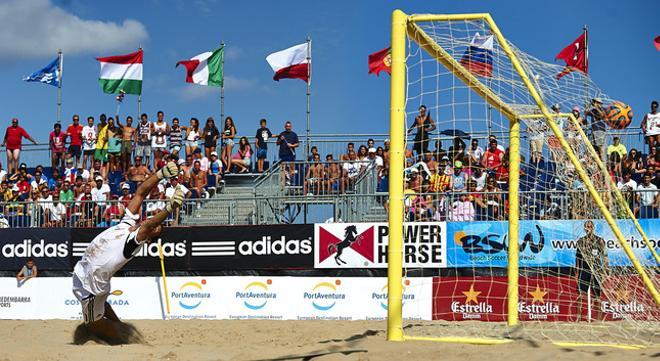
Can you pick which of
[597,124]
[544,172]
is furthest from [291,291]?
[597,124]

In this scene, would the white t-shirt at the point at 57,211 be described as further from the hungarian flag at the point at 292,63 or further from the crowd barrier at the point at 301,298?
the hungarian flag at the point at 292,63

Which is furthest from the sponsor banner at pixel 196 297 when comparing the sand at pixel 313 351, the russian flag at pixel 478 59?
the russian flag at pixel 478 59

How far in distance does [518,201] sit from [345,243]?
534cm

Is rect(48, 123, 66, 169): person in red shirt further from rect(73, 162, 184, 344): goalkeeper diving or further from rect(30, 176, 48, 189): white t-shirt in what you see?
rect(73, 162, 184, 344): goalkeeper diving

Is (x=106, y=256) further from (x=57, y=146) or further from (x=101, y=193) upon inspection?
(x=57, y=146)

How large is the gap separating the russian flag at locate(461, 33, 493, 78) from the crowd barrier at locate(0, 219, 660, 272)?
538cm

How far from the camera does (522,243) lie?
51.5ft

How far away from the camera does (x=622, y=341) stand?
9.46 meters

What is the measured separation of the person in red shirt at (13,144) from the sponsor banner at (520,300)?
13573 mm

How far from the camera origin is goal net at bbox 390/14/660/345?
9.62 metres

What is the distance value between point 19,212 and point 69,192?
1518 mm

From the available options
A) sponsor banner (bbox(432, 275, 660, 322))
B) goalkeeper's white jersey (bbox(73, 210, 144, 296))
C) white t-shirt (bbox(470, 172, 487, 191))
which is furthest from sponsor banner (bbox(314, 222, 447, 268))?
goalkeeper's white jersey (bbox(73, 210, 144, 296))

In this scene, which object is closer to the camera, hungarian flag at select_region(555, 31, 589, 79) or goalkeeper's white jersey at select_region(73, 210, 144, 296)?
goalkeeper's white jersey at select_region(73, 210, 144, 296)

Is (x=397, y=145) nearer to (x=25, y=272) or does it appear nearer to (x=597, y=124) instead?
(x=597, y=124)
